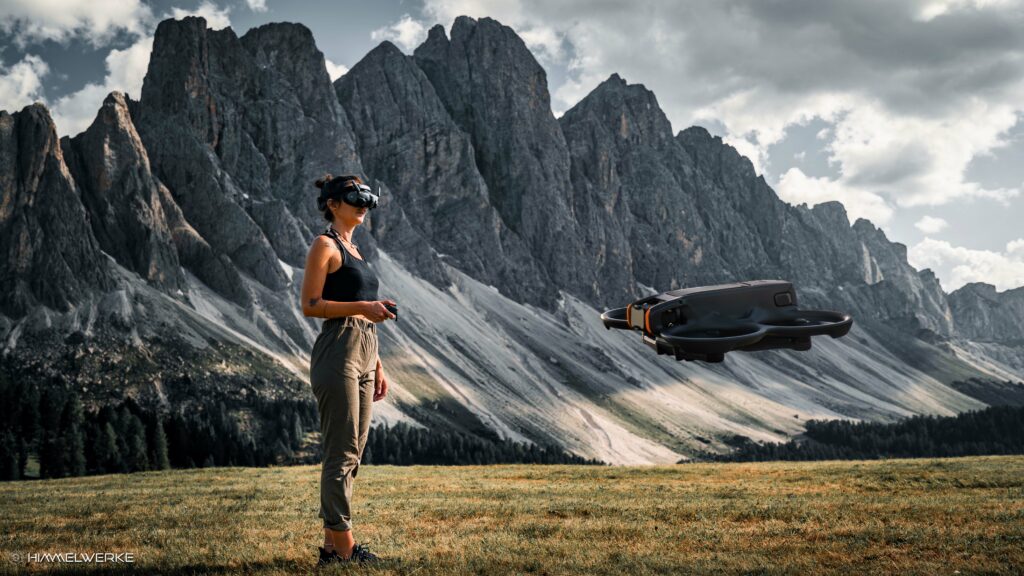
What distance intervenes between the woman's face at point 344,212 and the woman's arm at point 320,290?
2.20 ft

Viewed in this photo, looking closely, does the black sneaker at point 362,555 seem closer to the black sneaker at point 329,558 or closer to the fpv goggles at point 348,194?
the black sneaker at point 329,558

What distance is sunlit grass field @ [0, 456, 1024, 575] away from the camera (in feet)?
28.6

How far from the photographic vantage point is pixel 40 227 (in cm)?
16138

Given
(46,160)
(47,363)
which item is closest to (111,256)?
(46,160)

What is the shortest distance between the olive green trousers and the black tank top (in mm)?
291

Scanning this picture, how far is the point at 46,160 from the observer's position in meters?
167

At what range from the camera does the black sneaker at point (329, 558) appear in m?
8.64

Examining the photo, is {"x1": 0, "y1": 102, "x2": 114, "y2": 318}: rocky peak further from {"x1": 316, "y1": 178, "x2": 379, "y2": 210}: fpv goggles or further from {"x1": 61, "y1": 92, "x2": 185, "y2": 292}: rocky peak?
{"x1": 316, "y1": 178, "x2": 379, "y2": 210}: fpv goggles

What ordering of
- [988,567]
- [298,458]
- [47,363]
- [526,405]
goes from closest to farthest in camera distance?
1. [988,567]
2. [298,458]
3. [47,363]
4. [526,405]

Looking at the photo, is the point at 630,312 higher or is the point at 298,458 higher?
the point at 630,312

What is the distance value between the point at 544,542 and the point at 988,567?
5.48m

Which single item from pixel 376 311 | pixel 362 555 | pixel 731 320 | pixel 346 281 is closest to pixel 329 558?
pixel 362 555

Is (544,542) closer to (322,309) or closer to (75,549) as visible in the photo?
(322,309)

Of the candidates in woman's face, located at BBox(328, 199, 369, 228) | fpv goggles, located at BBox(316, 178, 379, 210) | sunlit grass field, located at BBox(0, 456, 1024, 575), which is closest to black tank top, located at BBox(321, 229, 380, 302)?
woman's face, located at BBox(328, 199, 369, 228)
